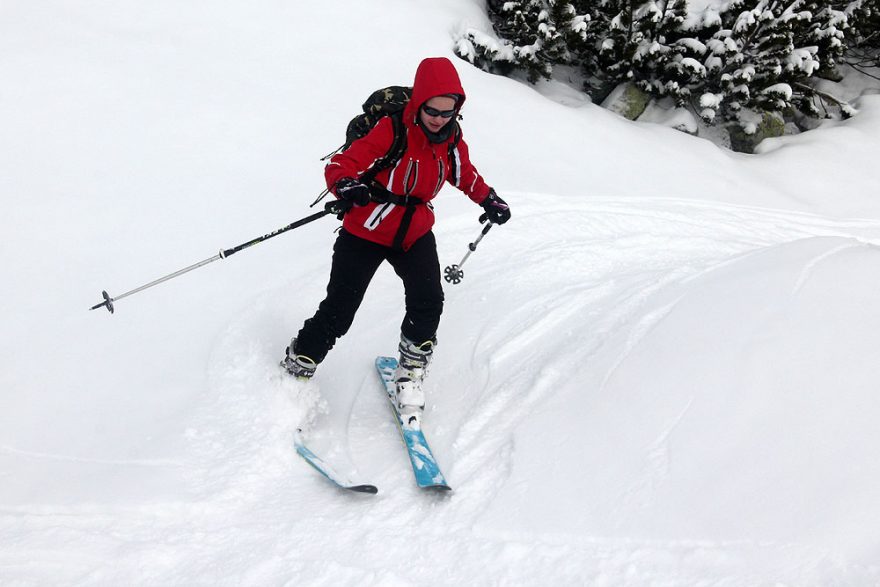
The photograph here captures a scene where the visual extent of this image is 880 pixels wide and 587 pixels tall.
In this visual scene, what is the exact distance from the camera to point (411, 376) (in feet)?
11.7

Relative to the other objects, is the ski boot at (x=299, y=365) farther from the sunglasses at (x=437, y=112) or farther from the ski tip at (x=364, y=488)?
the sunglasses at (x=437, y=112)

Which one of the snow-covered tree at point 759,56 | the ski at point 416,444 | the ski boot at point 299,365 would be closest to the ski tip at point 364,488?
the ski at point 416,444

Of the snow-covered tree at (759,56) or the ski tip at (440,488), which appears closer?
the ski tip at (440,488)

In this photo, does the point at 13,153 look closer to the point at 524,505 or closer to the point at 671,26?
the point at 524,505

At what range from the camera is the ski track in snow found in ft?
7.64

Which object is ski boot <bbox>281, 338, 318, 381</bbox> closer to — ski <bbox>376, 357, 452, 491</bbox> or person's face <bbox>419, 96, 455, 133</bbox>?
ski <bbox>376, 357, 452, 491</bbox>

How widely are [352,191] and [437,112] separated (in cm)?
56

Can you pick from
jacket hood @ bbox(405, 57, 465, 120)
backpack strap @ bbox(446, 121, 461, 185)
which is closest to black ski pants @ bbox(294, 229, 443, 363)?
backpack strap @ bbox(446, 121, 461, 185)

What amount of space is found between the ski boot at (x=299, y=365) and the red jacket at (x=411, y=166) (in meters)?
0.81

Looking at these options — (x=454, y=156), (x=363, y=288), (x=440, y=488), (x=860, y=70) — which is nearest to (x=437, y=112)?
(x=454, y=156)

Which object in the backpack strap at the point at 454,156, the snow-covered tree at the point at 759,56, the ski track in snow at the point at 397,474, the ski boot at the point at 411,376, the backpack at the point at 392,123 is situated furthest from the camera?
the snow-covered tree at the point at 759,56

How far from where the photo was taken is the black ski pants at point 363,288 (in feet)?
10.9

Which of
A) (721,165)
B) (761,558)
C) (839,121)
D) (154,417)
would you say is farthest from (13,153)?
(839,121)

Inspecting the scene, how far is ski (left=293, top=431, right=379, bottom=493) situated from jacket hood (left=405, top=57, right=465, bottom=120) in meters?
1.87
